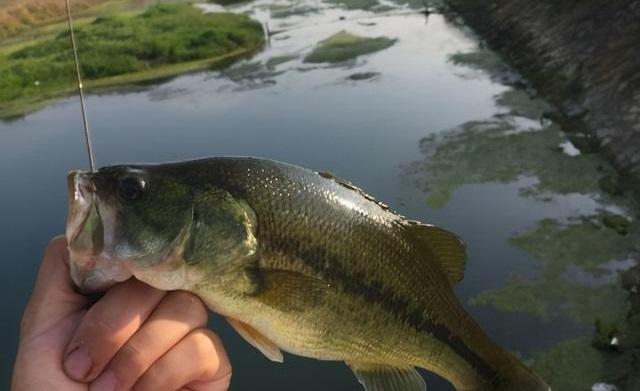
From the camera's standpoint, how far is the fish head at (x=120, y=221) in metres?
1.82

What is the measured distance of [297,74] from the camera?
16.0 m

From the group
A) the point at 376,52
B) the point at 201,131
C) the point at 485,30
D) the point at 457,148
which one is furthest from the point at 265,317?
the point at 485,30

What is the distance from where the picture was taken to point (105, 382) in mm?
1812

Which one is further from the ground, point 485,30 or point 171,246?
point 171,246

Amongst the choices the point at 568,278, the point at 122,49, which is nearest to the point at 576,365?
the point at 568,278

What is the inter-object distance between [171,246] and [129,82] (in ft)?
55.8

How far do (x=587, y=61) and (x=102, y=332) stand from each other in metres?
13.5

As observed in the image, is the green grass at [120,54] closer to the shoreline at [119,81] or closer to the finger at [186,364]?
the shoreline at [119,81]

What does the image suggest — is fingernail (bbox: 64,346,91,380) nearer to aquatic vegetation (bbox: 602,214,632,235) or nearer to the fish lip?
the fish lip

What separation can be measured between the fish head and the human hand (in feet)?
0.25

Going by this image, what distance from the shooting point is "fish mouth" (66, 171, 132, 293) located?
179cm

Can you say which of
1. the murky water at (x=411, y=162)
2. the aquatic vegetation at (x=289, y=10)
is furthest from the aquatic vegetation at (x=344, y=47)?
the aquatic vegetation at (x=289, y=10)

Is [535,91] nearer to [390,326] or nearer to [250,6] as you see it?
[390,326]

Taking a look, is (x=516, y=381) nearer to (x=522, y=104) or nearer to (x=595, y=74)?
(x=522, y=104)
